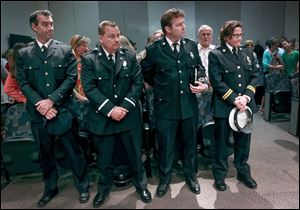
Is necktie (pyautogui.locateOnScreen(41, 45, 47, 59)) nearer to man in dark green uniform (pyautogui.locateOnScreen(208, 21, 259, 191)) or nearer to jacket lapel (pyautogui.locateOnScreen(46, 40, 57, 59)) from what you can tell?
jacket lapel (pyautogui.locateOnScreen(46, 40, 57, 59))

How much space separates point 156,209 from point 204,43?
2.02 metres

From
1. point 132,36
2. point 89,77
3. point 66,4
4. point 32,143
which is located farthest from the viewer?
point 132,36

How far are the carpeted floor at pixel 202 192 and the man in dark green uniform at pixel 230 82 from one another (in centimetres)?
15

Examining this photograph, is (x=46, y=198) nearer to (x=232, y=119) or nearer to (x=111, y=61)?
(x=111, y=61)

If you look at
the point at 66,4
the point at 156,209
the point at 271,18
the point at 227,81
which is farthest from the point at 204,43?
the point at 271,18

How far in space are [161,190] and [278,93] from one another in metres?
2.77

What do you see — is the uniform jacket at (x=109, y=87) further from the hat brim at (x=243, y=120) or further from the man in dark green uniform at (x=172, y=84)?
the hat brim at (x=243, y=120)

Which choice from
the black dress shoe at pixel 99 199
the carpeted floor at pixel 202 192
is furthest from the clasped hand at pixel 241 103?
the black dress shoe at pixel 99 199

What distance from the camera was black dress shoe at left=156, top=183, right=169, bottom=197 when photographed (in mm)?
2361

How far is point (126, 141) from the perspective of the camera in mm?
2262

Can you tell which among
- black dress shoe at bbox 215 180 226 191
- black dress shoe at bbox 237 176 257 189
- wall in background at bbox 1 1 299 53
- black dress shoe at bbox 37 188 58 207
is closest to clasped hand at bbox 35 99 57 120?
black dress shoe at bbox 37 188 58 207

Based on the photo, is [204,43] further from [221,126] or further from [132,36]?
[132,36]

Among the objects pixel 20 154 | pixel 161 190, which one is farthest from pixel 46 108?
pixel 161 190

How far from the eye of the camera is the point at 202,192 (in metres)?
2.39
